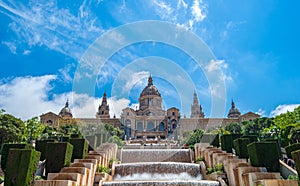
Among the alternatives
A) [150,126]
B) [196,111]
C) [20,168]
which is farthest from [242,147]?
[196,111]

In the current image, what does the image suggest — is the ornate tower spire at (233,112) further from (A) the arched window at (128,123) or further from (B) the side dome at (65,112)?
(B) the side dome at (65,112)

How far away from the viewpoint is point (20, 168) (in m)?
9.48

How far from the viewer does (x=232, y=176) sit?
42.6ft

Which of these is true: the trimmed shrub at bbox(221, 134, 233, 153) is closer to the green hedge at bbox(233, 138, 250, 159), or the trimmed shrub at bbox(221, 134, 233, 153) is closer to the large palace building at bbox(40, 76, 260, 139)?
the green hedge at bbox(233, 138, 250, 159)

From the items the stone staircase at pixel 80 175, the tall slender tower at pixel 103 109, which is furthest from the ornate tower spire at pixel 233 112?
the stone staircase at pixel 80 175

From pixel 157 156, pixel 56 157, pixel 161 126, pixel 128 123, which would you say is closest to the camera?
pixel 56 157

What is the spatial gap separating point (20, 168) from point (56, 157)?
3.83m

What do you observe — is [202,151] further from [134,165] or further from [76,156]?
[76,156]

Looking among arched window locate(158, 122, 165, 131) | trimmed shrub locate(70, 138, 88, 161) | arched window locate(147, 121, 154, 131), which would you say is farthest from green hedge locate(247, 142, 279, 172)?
arched window locate(158, 122, 165, 131)

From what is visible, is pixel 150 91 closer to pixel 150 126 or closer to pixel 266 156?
pixel 150 126

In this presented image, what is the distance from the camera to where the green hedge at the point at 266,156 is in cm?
1262

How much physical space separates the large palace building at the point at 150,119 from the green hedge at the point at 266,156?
55724 millimetres

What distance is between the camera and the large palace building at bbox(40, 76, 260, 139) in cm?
7288

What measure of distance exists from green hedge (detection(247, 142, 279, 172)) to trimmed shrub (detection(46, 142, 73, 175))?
32.3ft
